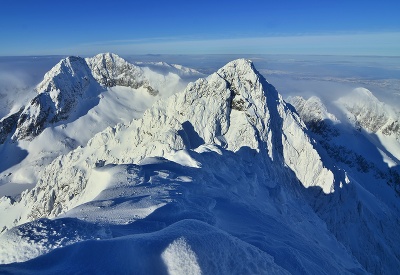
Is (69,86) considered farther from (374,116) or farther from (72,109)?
(374,116)

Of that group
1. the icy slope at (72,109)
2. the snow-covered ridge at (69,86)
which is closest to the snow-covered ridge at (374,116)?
the icy slope at (72,109)

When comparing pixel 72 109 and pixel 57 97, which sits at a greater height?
pixel 57 97

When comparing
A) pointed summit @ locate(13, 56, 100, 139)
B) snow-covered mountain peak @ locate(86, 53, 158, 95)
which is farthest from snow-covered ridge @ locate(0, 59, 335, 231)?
snow-covered mountain peak @ locate(86, 53, 158, 95)

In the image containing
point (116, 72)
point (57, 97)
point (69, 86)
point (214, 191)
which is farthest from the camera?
point (116, 72)

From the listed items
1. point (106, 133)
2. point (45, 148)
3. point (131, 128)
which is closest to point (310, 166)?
point (131, 128)

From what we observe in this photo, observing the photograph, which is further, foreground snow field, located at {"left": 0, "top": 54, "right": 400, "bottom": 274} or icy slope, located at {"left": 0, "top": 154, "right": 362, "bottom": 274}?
foreground snow field, located at {"left": 0, "top": 54, "right": 400, "bottom": 274}

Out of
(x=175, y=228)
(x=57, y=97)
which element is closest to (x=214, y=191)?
(x=175, y=228)

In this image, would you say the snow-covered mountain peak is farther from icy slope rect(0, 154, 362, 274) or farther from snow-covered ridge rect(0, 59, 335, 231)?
icy slope rect(0, 154, 362, 274)

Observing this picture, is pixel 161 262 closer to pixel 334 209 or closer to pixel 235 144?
pixel 235 144
